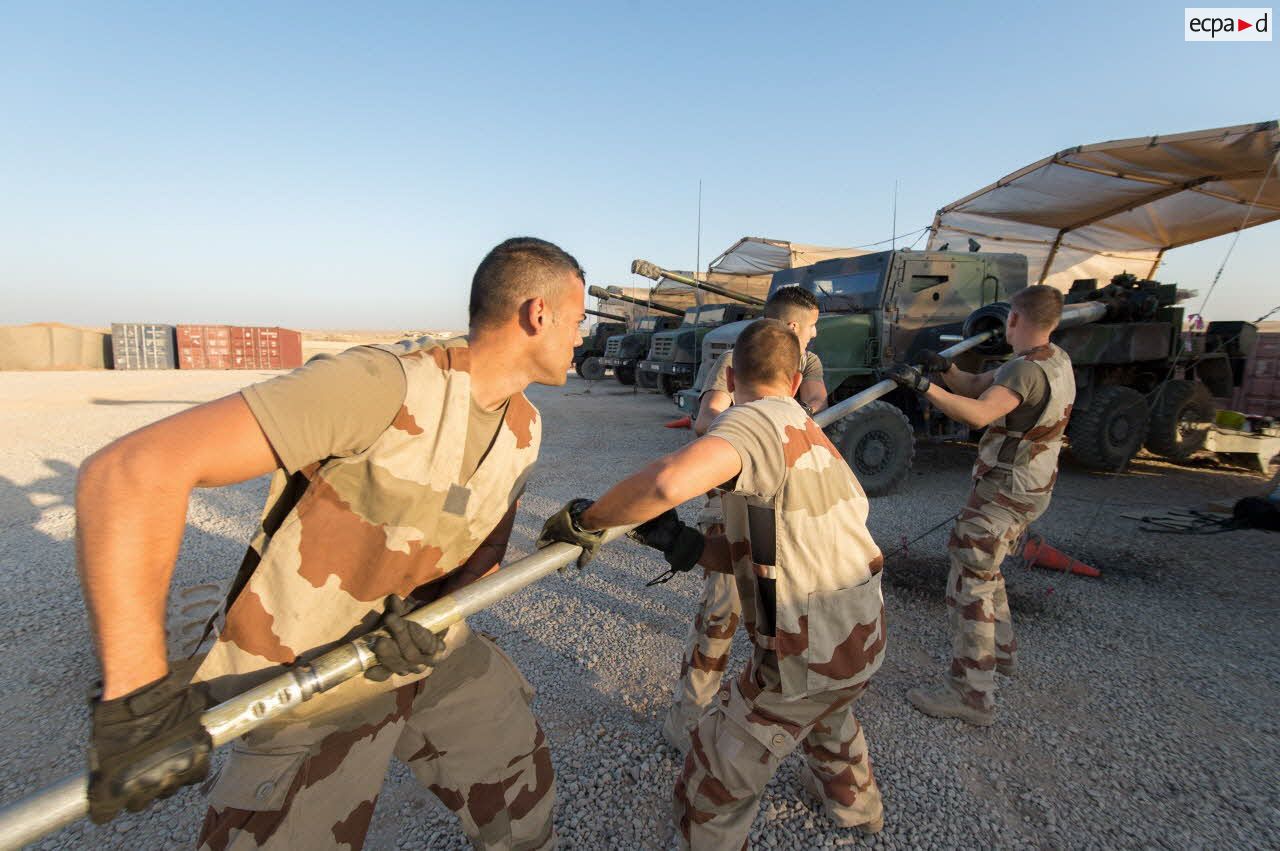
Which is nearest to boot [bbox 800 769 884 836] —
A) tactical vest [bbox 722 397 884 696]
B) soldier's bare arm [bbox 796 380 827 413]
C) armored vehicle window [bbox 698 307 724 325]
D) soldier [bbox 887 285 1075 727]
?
tactical vest [bbox 722 397 884 696]

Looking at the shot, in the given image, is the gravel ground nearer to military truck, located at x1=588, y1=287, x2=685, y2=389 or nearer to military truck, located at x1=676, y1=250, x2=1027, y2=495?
military truck, located at x1=676, y1=250, x2=1027, y2=495

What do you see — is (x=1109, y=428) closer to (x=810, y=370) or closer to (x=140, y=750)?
(x=810, y=370)

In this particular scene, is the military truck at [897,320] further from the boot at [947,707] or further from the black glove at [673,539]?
the black glove at [673,539]

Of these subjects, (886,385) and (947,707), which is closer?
(947,707)

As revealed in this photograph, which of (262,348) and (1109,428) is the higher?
(1109,428)

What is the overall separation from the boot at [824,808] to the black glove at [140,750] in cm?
194

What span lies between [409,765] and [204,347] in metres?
29.0

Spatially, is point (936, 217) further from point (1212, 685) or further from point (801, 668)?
point (801, 668)

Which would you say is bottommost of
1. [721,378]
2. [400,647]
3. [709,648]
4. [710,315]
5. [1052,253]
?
[709,648]

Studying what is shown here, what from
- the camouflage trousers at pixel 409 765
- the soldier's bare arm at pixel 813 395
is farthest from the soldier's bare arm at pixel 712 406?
the camouflage trousers at pixel 409 765

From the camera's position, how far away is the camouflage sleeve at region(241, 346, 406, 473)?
3.81 ft

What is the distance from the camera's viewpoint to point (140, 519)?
102 centimetres

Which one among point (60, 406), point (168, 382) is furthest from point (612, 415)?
point (168, 382)

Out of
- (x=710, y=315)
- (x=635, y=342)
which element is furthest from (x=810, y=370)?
(x=635, y=342)
